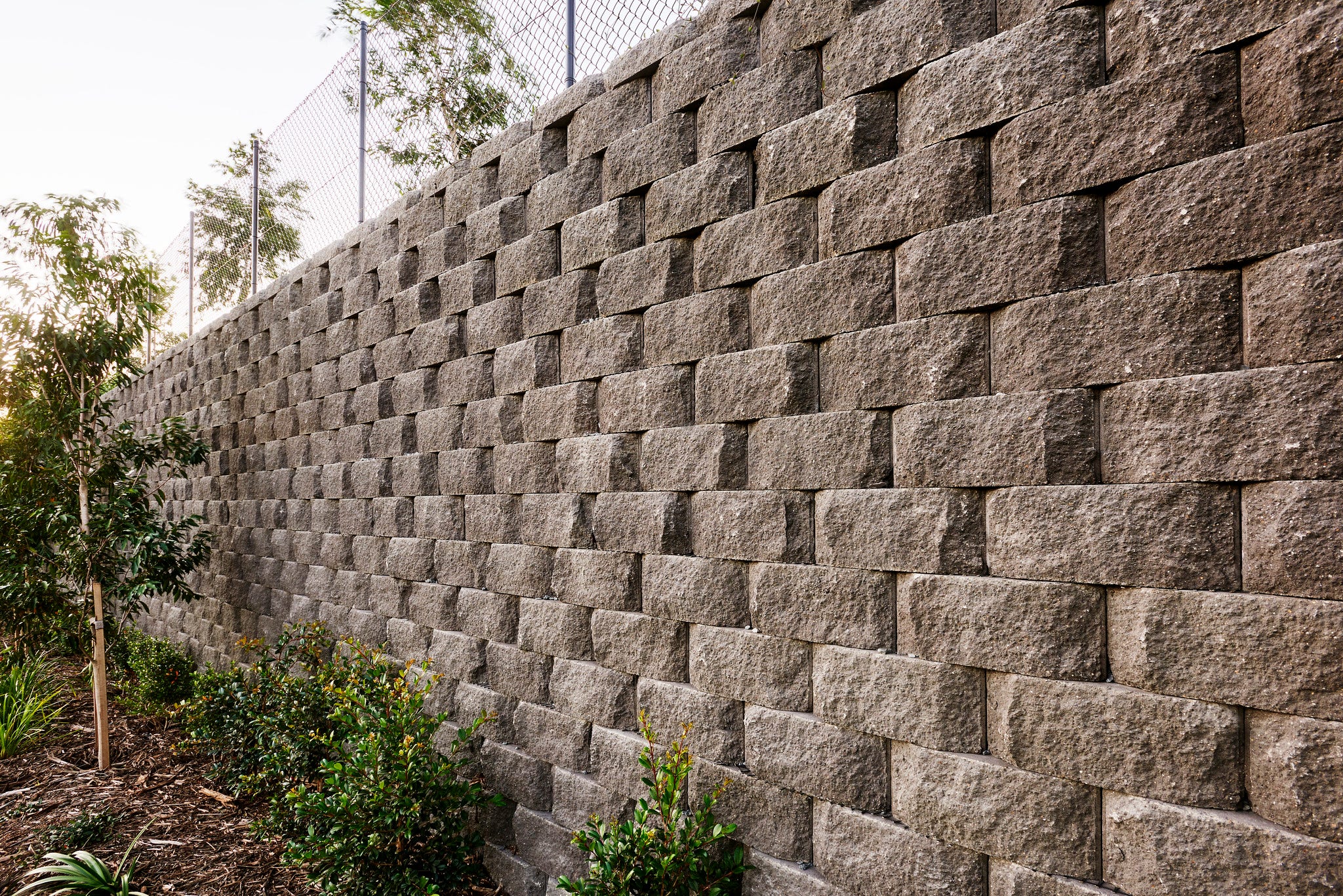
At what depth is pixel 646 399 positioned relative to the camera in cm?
240

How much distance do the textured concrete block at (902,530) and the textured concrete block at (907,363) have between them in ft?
0.70

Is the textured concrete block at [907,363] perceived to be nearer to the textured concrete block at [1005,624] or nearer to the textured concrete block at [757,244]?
the textured concrete block at [757,244]

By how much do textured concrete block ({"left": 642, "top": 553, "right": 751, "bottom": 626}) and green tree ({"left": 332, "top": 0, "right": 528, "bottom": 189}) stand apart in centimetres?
211

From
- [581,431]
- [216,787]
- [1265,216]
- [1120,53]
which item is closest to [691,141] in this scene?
[581,431]

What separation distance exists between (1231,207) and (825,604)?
1138mm

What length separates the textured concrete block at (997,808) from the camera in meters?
1.47

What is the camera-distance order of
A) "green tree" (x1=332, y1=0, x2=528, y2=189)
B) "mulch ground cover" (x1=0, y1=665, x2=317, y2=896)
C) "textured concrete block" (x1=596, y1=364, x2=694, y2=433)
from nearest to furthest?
"textured concrete block" (x1=596, y1=364, x2=694, y2=433) → "mulch ground cover" (x1=0, y1=665, x2=317, y2=896) → "green tree" (x1=332, y1=0, x2=528, y2=189)

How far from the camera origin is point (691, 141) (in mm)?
2299

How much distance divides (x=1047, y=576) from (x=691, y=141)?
5.06ft

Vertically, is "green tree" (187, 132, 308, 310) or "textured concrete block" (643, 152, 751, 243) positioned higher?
"green tree" (187, 132, 308, 310)

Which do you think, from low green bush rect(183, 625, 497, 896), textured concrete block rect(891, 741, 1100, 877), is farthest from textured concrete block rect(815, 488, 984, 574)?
low green bush rect(183, 625, 497, 896)

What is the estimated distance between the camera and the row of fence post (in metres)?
2.94

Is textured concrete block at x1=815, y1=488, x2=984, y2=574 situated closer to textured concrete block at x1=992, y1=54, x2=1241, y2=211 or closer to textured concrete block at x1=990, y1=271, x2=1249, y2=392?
textured concrete block at x1=990, y1=271, x2=1249, y2=392

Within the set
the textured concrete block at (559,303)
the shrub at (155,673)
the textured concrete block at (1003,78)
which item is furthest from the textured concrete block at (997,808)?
the shrub at (155,673)
